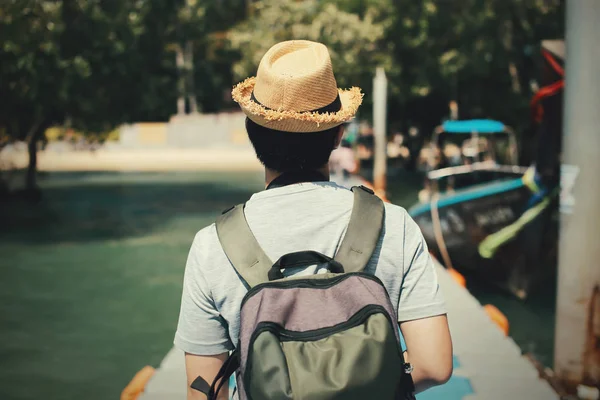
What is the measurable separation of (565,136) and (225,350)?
13.0 ft

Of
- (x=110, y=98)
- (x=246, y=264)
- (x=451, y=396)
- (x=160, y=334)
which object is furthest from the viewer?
(x=110, y=98)

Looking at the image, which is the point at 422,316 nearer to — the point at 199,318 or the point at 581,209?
the point at 199,318

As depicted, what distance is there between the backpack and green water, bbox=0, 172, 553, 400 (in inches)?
190

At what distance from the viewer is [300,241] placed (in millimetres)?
1890

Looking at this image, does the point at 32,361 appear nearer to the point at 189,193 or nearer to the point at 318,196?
the point at 318,196

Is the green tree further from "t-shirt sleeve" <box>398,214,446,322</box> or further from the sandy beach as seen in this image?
"t-shirt sleeve" <box>398,214,446,322</box>

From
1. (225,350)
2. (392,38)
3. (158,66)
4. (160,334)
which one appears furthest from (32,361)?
(392,38)

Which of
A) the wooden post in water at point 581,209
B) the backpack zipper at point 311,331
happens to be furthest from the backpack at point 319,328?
the wooden post in water at point 581,209

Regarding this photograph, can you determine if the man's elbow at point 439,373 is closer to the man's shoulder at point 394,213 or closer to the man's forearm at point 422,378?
the man's forearm at point 422,378

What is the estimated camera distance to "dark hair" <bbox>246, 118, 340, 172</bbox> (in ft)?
6.43

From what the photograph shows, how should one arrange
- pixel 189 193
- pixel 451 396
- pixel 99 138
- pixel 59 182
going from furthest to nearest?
pixel 59 182
pixel 99 138
pixel 189 193
pixel 451 396

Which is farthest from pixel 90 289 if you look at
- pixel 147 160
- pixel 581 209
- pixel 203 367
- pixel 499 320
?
pixel 147 160

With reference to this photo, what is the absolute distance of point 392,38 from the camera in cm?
2323

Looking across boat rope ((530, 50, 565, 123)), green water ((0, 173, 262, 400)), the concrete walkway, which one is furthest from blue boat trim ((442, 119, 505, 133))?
the concrete walkway
